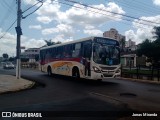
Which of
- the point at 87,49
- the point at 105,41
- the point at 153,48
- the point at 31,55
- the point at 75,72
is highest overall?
the point at 31,55

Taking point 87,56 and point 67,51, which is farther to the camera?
point 67,51

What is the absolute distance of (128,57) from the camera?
80312 millimetres

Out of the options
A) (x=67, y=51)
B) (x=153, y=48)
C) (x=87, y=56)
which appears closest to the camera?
(x=87, y=56)

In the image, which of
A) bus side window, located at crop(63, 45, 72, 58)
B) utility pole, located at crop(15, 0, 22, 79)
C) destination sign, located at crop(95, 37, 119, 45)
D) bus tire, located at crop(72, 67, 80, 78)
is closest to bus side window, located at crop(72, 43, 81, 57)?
bus side window, located at crop(63, 45, 72, 58)

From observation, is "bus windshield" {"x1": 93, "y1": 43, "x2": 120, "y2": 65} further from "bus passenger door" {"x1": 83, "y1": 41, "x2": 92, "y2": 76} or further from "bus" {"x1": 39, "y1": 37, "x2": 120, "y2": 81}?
"bus passenger door" {"x1": 83, "y1": 41, "x2": 92, "y2": 76}

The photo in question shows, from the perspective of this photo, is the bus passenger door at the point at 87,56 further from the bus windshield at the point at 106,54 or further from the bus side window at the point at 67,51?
the bus side window at the point at 67,51

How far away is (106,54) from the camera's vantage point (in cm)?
1866

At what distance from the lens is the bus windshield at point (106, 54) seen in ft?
59.8

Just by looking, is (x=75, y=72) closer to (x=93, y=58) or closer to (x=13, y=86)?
(x=93, y=58)

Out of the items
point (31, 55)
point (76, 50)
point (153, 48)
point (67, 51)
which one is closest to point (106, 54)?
point (76, 50)

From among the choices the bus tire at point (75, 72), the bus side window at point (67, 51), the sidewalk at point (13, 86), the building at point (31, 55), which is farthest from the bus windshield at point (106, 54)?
the building at point (31, 55)

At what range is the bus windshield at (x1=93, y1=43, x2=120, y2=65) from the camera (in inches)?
718

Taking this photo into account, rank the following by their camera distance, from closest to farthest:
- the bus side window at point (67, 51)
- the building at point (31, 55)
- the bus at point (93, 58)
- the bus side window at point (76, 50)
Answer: the bus at point (93, 58) < the bus side window at point (76, 50) < the bus side window at point (67, 51) < the building at point (31, 55)

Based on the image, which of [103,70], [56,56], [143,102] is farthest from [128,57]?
[143,102]
